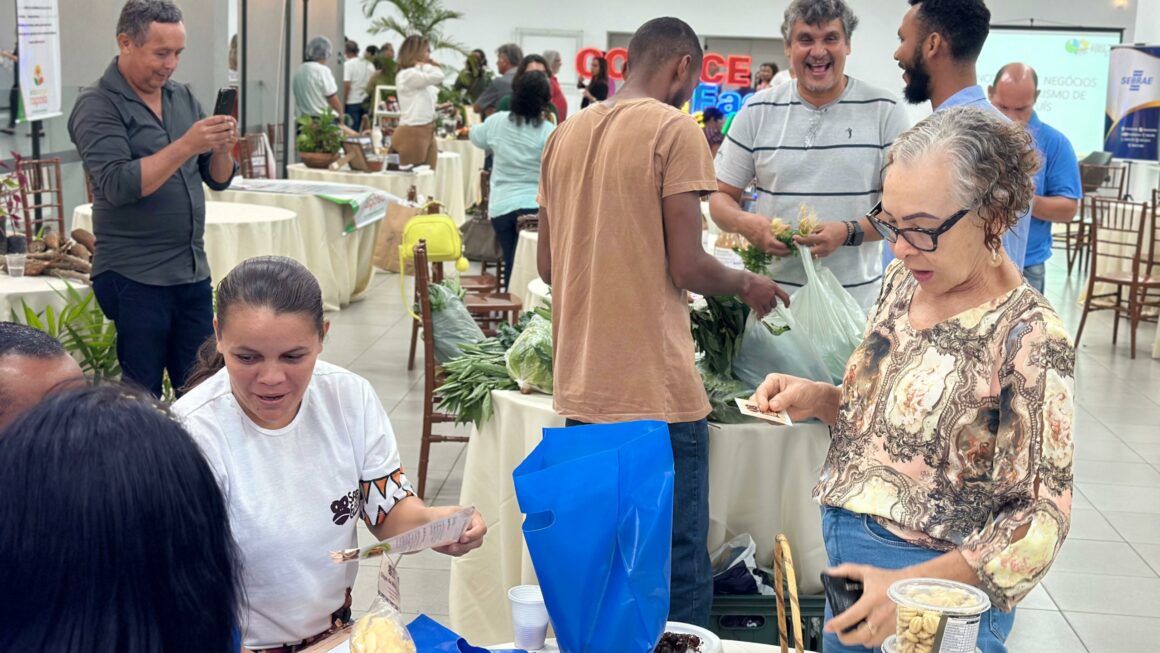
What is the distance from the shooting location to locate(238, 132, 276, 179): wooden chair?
8594mm

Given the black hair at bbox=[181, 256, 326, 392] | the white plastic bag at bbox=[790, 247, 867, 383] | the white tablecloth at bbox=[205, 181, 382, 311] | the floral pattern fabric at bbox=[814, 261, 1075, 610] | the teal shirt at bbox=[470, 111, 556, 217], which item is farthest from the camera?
the white tablecloth at bbox=[205, 181, 382, 311]

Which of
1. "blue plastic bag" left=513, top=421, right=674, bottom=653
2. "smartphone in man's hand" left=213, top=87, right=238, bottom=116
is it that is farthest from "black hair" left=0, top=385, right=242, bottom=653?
"smartphone in man's hand" left=213, top=87, right=238, bottom=116

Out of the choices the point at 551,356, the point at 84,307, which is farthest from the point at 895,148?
the point at 84,307

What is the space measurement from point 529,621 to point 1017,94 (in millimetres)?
3994

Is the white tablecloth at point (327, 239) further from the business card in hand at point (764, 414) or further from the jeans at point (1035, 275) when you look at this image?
the business card in hand at point (764, 414)

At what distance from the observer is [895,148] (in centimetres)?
167

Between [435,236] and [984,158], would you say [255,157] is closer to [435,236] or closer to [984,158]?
[435,236]

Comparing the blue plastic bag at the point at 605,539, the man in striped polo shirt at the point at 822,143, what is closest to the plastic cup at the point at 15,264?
the man in striped polo shirt at the point at 822,143

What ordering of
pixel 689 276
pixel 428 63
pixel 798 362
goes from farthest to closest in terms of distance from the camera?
pixel 428 63, pixel 798 362, pixel 689 276

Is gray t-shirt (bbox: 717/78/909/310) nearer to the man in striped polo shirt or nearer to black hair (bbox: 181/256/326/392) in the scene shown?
the man in striped polo shirt

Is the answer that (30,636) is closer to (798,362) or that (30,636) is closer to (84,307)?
(798,362)

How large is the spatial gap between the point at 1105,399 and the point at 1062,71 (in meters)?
13.0

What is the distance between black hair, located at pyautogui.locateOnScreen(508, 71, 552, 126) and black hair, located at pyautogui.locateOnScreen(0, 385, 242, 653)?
598 cm

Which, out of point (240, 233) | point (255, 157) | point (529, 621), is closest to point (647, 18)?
point (255, 157)
